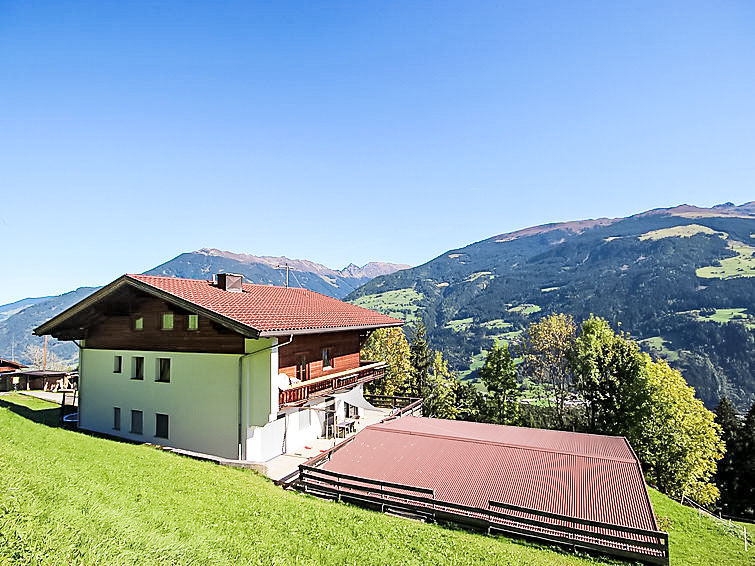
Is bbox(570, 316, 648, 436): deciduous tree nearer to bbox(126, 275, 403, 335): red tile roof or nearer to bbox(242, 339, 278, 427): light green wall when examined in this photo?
bbox(126, 275, 403, 335): red tile roof

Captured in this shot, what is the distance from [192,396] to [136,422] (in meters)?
4.03

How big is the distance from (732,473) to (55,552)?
44.3 meters

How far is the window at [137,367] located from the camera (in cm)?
1983

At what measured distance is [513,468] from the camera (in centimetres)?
1323

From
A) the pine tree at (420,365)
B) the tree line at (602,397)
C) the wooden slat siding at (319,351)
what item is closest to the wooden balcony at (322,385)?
the wooden slat siding at (319,351)

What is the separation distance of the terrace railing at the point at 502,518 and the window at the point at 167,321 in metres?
8.84

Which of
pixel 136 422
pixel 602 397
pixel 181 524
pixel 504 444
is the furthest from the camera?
pixel 602 397

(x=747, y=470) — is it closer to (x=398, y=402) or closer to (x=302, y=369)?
(x=398, y=402)

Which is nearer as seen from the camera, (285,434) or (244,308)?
(244,308)

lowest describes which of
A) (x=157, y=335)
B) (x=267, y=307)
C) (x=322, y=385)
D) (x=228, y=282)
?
(x=322, y=385)

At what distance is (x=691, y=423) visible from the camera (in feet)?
78.5

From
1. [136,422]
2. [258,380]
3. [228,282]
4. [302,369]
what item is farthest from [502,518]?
[136,422]

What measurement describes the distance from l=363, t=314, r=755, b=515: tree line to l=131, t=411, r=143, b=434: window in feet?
48.4

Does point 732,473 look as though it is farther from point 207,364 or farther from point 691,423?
point 207,364
